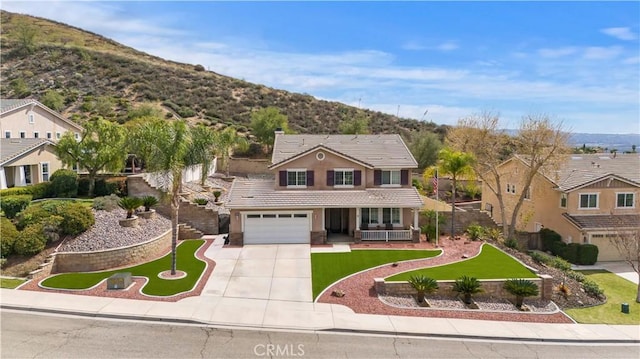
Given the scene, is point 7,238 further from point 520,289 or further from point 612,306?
point 612,306

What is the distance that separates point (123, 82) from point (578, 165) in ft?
231

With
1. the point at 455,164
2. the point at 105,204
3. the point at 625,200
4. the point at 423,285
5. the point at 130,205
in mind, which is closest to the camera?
the point at 423,285

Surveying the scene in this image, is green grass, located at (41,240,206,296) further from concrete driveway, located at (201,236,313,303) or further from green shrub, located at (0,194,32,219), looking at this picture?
green shrub, located at (0,194,32,219)

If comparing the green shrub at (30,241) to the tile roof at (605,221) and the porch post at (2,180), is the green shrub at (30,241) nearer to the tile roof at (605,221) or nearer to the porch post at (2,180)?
the porch post at (2,180)

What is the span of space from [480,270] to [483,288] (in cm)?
214

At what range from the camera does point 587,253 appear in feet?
90.4

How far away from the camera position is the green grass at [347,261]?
65.7ft

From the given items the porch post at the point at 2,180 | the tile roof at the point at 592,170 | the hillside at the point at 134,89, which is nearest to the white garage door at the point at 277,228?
the porch post at the point at 2,180

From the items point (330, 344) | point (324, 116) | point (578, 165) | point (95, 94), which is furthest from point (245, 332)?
point (95, 94)

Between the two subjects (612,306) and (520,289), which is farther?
(612,306)

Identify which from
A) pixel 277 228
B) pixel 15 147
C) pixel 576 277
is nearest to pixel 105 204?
pixel 277 228

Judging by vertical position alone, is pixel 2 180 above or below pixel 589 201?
above

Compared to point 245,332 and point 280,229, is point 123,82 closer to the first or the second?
point 280,229

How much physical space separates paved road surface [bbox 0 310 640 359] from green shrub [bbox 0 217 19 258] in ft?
18.5
